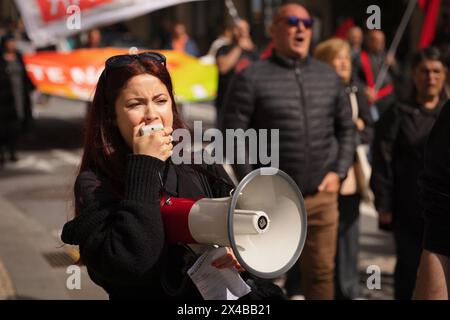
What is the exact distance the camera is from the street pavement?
5.93 meters

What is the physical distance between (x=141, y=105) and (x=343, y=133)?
2948 mm

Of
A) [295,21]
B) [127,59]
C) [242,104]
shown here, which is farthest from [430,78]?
[127,59]

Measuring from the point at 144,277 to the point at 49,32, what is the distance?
27.0 feet

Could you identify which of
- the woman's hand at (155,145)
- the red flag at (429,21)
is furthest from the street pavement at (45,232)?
the red flag at (429,21)

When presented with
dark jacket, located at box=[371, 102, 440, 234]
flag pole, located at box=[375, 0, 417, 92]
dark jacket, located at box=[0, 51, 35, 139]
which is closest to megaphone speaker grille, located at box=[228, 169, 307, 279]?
dark jacket, located at box=[371, 102, 440, 234]

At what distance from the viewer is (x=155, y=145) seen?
2539 millimetres

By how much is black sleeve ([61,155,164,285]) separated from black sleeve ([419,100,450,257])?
736 mm

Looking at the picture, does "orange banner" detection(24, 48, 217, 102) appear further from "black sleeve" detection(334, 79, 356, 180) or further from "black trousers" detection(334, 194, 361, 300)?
"black sleeve" detection(334, 79, 356, 180)

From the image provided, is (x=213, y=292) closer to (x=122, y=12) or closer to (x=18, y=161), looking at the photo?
(x=122, y=12)

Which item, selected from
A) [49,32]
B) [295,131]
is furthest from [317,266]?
[49,32]

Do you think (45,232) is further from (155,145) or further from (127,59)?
(155,145)

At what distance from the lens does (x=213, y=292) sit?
2529 millimetres

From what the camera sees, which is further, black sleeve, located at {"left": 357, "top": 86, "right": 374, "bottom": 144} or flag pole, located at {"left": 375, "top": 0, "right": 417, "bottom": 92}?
flag pole, located at {"left": 375, "top": 0, "right": 417, "bottom": 92}

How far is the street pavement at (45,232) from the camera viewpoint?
5930mm
